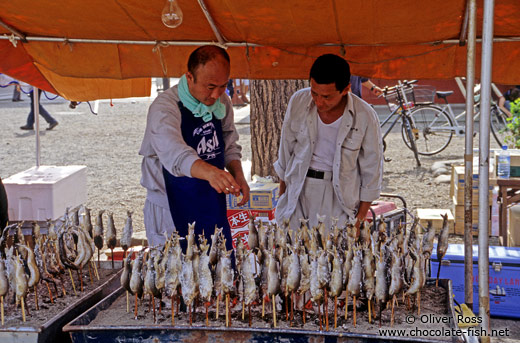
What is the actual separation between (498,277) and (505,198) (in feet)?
5.25

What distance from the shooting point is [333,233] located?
10.1 ft

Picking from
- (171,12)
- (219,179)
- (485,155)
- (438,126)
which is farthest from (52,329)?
(438,126)

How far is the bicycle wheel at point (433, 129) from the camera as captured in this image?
10945 mm

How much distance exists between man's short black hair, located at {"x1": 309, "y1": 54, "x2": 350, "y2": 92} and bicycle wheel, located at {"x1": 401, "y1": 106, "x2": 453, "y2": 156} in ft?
24.9

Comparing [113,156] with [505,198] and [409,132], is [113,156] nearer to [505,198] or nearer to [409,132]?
[409,132]

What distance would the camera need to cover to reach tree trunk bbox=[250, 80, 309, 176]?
652cm

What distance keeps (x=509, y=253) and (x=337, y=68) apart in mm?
2598

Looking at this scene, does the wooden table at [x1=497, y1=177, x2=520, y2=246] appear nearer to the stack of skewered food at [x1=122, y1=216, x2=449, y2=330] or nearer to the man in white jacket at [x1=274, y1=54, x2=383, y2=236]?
the man in white jacket at [x1=274, y1=54, x2=383, y2=236]

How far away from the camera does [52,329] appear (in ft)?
8.61

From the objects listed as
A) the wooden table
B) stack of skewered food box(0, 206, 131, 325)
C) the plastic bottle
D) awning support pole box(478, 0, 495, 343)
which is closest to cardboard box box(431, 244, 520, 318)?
the wooden table

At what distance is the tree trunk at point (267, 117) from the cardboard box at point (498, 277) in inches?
92.5

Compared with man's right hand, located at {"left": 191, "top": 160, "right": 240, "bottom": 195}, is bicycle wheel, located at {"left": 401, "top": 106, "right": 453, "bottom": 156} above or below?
above

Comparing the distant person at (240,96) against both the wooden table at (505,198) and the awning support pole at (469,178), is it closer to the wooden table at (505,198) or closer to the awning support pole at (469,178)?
the wooden table at (505,198)

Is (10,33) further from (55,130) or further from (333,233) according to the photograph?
(55,130)
